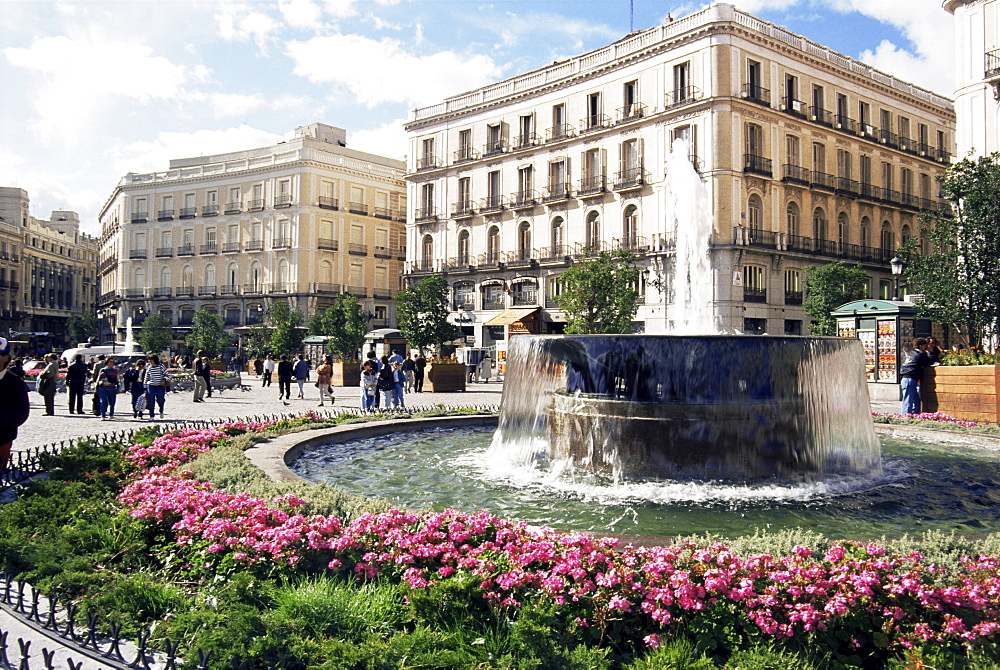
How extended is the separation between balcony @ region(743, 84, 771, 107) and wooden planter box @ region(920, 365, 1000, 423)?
24876 mm

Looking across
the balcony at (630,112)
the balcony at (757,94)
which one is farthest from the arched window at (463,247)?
the balcony at (757,94)

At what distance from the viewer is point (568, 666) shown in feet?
10.6

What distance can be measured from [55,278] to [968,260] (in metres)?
92.3

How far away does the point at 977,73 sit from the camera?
26.3 metres

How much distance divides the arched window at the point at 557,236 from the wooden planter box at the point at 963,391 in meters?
28.4

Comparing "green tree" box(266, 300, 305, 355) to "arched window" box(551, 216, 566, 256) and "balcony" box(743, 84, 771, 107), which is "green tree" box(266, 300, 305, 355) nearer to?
"arched window" box(551, 216, 566, 256)

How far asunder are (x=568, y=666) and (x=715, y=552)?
1.18 meters

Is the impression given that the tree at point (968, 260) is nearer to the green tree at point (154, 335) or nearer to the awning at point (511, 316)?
the awning at point (511, 316)

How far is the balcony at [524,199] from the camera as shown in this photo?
41847mm

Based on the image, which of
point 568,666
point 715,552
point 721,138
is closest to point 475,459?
point 715,552

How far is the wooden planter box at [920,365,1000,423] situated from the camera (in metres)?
12.1

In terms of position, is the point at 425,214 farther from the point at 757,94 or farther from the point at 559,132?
the point at 757,94

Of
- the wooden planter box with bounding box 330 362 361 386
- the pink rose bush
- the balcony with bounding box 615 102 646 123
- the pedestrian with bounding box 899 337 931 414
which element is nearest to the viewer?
the pink rose bush

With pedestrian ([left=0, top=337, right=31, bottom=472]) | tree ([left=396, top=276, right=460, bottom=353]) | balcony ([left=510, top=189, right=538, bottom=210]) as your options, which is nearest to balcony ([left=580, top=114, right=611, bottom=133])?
balcony ([left=510, top=189, right=538, bottom=210])
